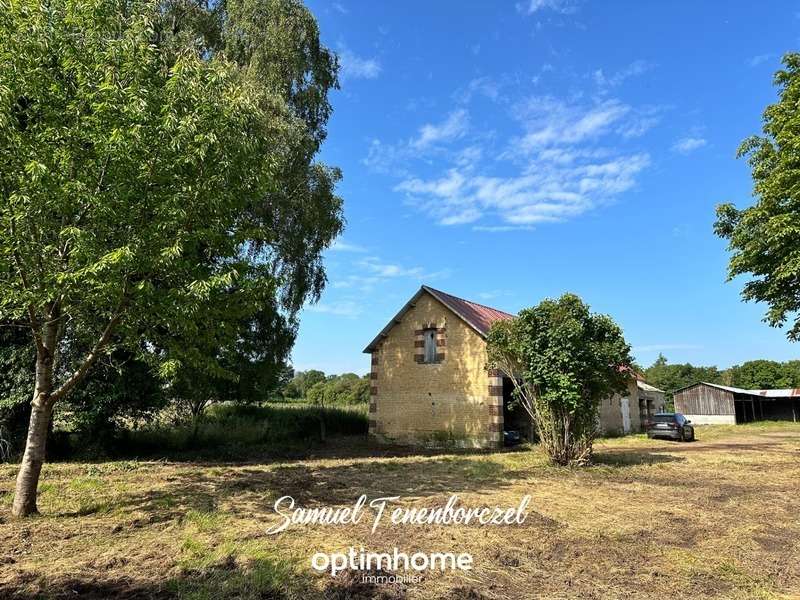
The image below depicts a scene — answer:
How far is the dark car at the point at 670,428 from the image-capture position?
82.4 feet

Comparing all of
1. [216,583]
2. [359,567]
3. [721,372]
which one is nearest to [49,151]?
[216,583]

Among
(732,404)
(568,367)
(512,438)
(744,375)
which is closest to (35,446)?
(568,367)

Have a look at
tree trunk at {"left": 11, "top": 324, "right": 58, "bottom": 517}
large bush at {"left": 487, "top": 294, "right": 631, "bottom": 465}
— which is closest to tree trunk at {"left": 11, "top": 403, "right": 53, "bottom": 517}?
tree trunk at {"left": 11, "top": 324, "right": 58, "bottom": 517}

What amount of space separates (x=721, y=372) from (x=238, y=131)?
96.8 m

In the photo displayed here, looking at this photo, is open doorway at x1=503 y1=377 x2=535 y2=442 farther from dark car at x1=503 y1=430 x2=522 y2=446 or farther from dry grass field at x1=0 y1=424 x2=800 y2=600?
dry grass field at x1=0 y1=424 x2=800 y2=600

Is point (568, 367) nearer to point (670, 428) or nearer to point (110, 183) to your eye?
point (110, 183)

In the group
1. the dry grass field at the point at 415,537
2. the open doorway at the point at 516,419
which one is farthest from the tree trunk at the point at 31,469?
the open doorway at the point at 516,419

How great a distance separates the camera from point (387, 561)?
583 centimetres

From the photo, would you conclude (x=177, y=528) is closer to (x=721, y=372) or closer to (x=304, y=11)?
(x=304, y=11)

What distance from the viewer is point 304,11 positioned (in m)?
18.2

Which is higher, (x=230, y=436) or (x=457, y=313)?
(x=457, y=313)

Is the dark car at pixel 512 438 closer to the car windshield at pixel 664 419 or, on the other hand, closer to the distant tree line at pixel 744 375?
the car windshield at pixel 664 419

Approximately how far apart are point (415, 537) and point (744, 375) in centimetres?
7857

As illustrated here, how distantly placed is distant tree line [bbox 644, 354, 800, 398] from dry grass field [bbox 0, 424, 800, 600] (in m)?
44.7
